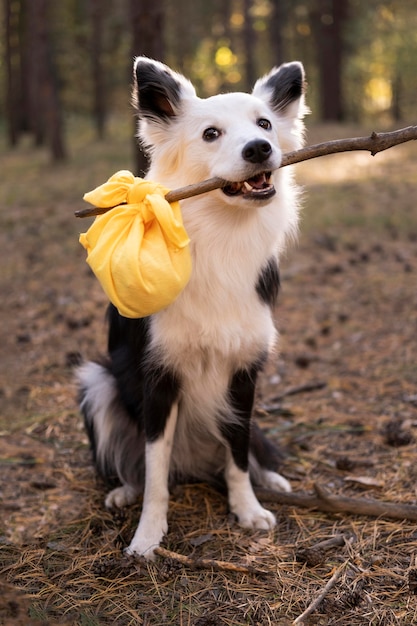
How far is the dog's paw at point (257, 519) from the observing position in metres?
3.07

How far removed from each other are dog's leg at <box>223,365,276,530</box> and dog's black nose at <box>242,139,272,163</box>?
3.18ft

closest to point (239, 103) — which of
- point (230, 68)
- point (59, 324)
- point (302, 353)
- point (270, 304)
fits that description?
point (270, 304)

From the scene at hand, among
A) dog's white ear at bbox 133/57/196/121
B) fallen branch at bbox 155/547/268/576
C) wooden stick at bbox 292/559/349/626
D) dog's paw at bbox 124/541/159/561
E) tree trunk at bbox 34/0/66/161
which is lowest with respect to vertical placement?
dog's paw at bbox 124/541/159/561

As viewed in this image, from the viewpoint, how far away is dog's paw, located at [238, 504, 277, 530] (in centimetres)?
307

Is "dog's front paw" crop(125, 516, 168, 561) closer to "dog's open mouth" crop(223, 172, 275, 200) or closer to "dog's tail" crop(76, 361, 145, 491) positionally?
"dog's tail" crop(76, 361, 145, 491)

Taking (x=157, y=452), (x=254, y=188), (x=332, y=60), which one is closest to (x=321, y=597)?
(x=157, y=452)

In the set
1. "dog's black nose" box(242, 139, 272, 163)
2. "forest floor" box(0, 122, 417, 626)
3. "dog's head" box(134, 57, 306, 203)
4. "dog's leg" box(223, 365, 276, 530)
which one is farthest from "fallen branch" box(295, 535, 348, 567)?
"dog's black nose" box(242, 139, 272, 163)


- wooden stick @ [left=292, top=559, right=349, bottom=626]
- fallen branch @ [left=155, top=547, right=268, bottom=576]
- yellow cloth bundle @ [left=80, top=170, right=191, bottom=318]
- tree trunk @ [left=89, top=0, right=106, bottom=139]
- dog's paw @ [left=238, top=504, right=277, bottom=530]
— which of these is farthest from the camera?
tree trunk @ [left=89, top=0, right=106, bottom=139]

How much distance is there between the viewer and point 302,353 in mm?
5137

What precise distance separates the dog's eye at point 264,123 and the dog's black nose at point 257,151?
305 millimetres

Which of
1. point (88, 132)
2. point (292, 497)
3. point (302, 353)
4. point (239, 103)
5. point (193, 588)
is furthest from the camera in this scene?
point (88, 132)

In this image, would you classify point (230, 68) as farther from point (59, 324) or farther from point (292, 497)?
point (292, 497)

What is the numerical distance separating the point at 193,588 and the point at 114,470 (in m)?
0.98

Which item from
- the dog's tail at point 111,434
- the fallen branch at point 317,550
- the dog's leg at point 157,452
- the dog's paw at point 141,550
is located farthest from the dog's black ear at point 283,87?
the dog's paw at point 141,550
